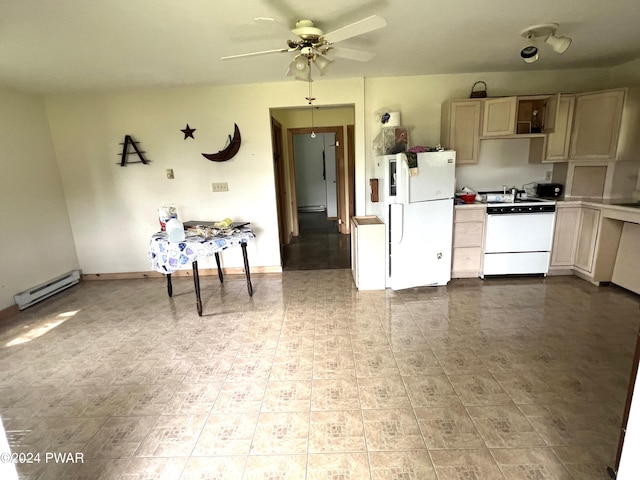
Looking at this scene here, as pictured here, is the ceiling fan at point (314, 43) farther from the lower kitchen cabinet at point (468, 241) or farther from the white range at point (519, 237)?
the white range at point (519, 237)

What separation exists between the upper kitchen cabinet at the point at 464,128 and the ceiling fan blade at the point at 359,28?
2162mm

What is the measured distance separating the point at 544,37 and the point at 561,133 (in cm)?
135

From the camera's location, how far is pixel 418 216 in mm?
3438

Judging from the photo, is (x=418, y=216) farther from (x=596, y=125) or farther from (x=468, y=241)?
(x=596, y=125)

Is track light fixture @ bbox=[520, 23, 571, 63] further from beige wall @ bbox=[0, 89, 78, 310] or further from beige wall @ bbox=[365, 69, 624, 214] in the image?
beige wall @ bbox=[0, 89, 78, 310]

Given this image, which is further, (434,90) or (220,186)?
(220,186)

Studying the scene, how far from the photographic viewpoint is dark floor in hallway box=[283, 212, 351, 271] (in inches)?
184

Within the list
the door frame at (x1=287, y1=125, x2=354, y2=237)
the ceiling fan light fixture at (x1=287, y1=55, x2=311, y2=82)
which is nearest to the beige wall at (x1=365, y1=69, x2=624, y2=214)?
the ceiling fan light fixture at (x1=287, y1=55, x2=311, y2=82)

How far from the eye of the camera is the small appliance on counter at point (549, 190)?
12.7 feet

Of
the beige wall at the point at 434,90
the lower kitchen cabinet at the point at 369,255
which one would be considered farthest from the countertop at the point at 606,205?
the lower kitchen cabinet at the point at 369,255

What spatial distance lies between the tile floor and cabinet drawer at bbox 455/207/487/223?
2.68 ft

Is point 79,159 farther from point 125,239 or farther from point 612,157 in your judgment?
point 612,157

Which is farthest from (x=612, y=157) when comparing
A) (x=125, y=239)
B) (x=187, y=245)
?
(x=125, y=239)

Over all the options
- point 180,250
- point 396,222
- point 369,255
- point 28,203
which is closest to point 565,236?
point 396,222
